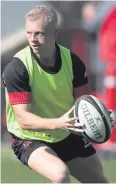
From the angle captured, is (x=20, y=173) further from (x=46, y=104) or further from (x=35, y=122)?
(x=35, y=122)

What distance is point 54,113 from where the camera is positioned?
5977 millimetres

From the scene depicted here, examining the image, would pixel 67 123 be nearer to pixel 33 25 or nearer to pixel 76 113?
pixel 76 113

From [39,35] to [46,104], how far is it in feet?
1.91

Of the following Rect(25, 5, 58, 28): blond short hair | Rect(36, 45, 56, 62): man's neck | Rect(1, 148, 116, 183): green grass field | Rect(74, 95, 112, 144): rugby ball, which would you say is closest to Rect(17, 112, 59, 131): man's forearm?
Rect(74, 95, 112, 144): rugby ball

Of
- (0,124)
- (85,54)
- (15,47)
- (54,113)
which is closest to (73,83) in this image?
(54,113)

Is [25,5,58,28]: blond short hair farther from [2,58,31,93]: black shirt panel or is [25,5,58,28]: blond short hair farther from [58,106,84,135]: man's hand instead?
[58,106,84,135]: man's hand

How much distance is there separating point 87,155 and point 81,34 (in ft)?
37.6

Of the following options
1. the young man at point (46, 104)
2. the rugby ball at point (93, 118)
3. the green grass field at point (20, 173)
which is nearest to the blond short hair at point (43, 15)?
the young man at point (46, 104)

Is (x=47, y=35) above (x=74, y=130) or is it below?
above

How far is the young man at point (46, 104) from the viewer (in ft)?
18.6

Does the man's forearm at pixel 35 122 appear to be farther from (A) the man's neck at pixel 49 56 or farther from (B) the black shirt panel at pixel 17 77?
(A) the man's neck at pixel 49 56

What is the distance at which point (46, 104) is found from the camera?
19.4 ft

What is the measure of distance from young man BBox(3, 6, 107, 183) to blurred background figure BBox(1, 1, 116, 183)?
4407 millimetres

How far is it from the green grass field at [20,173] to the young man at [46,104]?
10.9 ft
